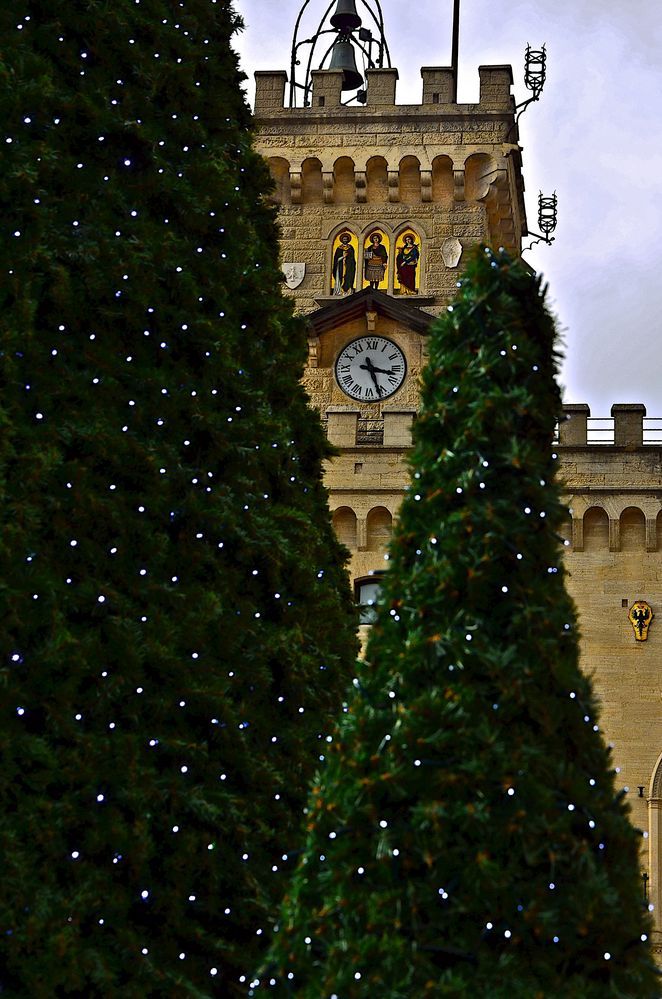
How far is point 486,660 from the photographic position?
8000mm

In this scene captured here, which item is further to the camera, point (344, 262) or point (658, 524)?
point (344, 262)

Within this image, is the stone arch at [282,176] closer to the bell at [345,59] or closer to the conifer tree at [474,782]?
the bell at [345,59]

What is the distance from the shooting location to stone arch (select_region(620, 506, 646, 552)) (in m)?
29.3

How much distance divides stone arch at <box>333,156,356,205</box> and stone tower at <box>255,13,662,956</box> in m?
0.04

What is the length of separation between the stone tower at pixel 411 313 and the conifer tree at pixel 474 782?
747 inches

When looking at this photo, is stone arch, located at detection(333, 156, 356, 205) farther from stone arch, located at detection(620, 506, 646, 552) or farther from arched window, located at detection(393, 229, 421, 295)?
stone arch, located at detection(620, 506, 646, 552)

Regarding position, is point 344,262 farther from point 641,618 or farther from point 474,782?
point 474,782

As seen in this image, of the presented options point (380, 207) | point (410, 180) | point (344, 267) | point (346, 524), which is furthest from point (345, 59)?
point (346, 524)

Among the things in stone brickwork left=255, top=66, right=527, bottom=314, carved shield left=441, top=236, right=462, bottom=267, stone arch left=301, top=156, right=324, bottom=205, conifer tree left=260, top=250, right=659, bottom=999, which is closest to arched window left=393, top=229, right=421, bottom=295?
stone brickwork left=255, top=66, right=527, bottom=314

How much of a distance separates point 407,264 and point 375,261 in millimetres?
597

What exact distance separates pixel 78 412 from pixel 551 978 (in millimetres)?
4881

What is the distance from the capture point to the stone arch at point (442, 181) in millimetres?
32969

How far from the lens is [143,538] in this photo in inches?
430

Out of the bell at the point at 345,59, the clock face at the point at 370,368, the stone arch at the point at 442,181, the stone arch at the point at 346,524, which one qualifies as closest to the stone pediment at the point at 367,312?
the clock face at the point at 370,368
